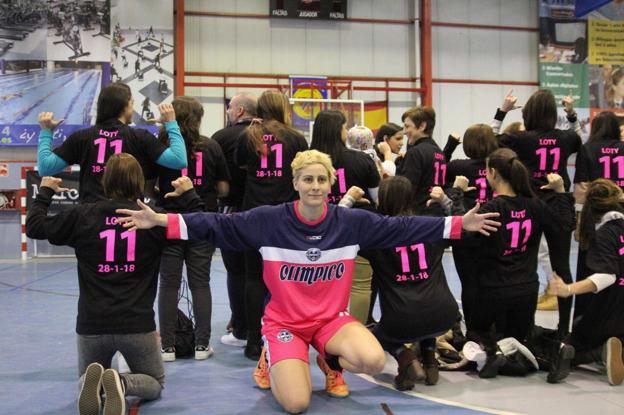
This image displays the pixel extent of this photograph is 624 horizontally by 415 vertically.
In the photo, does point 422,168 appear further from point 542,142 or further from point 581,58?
point 581,58

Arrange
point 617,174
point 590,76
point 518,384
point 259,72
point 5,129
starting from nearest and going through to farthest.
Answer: point 518,384, point 617,174, point 5,129, point 259,72, point 590,76

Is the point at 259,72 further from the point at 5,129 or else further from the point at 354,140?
the point at 354,140

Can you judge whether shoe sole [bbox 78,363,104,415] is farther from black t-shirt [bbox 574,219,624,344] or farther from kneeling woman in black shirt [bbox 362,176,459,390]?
black t-shirt [bbox 574,219,624,344]

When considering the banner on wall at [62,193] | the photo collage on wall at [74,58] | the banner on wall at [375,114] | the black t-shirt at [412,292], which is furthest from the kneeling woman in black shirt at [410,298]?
the banner on wall at [375,114]

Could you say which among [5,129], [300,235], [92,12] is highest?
[92,12]

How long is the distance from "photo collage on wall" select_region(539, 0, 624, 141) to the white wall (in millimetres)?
341

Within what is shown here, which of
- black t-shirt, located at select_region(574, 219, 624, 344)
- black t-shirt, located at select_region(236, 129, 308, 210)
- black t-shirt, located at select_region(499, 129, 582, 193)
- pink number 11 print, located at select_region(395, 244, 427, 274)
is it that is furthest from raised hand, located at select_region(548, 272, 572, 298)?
black t-shirt, located at select_region(236, 129, 308, 210)

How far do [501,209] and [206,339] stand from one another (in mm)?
2163

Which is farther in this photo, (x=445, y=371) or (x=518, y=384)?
(x=445, y=371)

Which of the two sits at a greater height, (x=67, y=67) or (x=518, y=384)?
(x=67, y=67)

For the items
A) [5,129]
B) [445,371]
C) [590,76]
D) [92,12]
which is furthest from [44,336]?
[590,76]

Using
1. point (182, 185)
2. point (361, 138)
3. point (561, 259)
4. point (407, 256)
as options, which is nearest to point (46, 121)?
point (182, 185)

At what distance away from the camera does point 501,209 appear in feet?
13.0

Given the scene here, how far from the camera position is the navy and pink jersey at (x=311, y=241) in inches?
134
